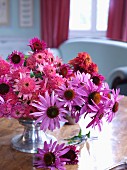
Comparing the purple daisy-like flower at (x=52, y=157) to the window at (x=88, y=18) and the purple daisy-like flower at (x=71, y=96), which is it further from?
the window at (x=88, y=18)

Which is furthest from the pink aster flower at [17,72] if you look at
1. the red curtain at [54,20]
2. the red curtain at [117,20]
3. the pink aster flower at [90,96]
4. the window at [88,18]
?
the window at [88,18]

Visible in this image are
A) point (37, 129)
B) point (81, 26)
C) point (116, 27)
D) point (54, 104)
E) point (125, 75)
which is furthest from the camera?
point (81, 26)

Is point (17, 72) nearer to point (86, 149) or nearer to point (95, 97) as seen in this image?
point (95, 97)

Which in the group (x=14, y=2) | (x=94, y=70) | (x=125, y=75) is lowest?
(x=125, y=75)

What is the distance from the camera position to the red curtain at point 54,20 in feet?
14.7

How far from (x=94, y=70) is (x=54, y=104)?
30cm

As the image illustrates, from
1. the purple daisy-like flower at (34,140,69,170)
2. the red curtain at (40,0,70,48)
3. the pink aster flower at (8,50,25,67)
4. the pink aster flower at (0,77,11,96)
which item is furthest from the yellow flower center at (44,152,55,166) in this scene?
the red curtain at (40,0,70,48)

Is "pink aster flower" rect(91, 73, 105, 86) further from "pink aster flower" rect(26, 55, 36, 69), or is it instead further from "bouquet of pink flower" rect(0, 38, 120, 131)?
"pink aster flower" rect(26, 55, 36, 69)

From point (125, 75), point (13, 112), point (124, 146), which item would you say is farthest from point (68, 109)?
point (125, 75)

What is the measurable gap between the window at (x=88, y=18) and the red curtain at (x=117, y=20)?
0.94 feet

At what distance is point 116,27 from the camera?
436 centimetres

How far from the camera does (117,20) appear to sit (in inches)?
170

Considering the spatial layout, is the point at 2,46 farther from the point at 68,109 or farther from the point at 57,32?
the point at 68,109

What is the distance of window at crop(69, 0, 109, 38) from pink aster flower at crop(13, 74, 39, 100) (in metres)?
3.74
